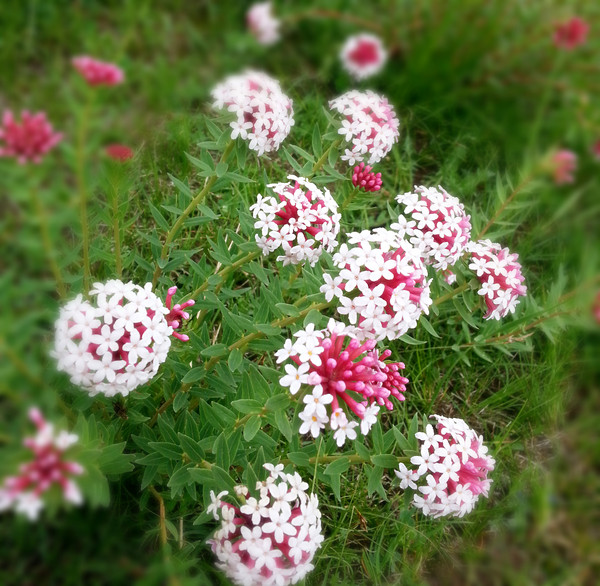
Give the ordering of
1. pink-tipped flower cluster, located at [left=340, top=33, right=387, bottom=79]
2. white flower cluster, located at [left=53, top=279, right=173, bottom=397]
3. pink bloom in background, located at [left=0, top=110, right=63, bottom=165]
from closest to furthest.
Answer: pink bloom in background, located at [left=0, top=110, right=63, bottom=165]
white flower cluster, located at [left=53, top=279, right=173, bottom=397]
pink-tipped flower cluster, located at [left=340, top=33, right=387, bottom=79]

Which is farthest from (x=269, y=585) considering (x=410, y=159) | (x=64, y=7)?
(x=64, y=7)

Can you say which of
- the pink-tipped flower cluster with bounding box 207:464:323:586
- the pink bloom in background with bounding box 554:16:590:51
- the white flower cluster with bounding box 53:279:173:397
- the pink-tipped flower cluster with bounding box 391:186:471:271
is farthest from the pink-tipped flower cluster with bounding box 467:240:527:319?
the pink bloom in background with bounding box 554:16:590:51

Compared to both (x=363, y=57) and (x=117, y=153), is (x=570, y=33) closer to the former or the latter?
(x=363, y=57)

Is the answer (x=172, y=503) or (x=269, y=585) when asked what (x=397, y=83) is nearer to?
(x=172, y=503)

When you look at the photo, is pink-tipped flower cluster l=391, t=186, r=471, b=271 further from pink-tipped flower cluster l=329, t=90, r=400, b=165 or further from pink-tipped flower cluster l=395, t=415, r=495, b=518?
pink-tipped flower cluster l=395, t=415, r=495, b=518

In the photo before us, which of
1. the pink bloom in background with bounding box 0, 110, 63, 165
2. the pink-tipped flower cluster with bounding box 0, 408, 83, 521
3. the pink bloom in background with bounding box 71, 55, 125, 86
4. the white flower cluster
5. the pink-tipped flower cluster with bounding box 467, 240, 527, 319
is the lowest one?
the pink-tipped flower cluster with bounding box 467, 240, 527, 319

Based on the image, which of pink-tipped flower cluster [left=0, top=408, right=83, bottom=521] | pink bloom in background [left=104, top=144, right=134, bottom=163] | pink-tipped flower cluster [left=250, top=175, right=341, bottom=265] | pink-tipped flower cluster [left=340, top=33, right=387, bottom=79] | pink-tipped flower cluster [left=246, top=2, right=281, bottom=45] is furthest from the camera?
pink-tipped flower cluster [left=246, top=2, right=281, bottom=45]

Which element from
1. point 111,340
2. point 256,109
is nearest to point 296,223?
point 256,109

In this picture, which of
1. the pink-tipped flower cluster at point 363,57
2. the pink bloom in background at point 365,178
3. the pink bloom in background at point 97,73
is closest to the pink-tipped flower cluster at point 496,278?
the pink bloom in background at point 365,178

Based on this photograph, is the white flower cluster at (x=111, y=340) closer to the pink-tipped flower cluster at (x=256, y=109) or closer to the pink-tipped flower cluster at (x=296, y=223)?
the pink-tipped flower cluster at (x=296, y=223)
